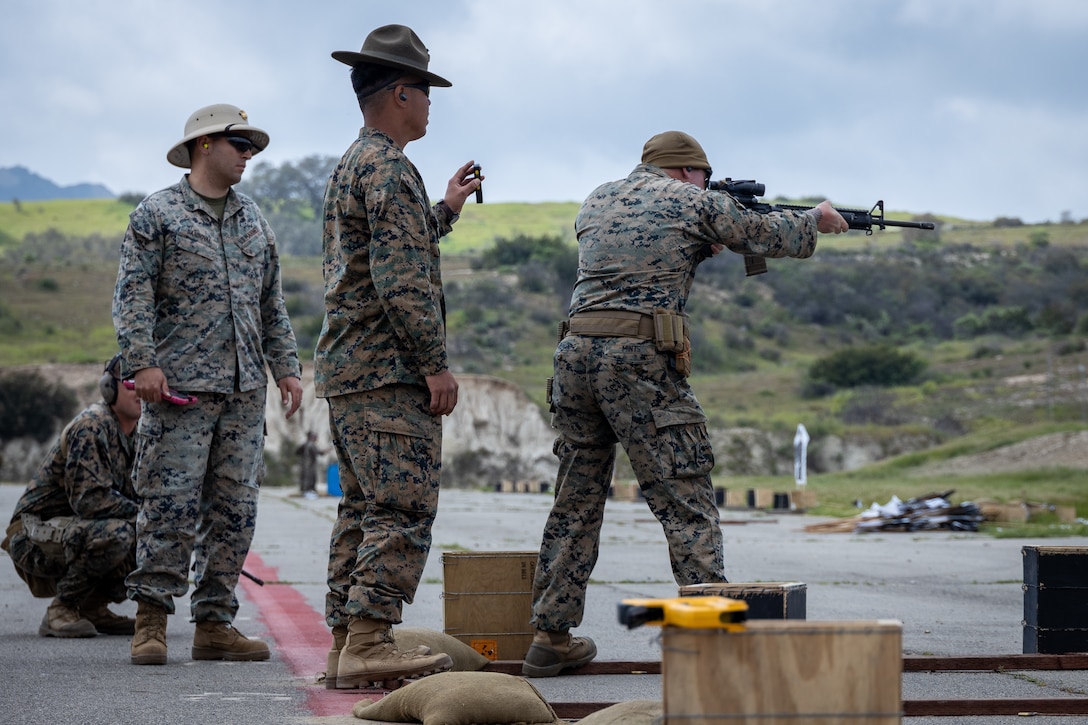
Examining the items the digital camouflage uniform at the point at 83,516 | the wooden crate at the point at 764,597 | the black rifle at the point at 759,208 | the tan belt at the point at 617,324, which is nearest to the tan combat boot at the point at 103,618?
the digital camouflage uniform at the point at 83,516

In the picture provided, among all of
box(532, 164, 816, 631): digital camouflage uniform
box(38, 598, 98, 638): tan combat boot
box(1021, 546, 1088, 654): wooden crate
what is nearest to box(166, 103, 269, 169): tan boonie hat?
box(532, 164, 816, 631): digital camouflage uniform

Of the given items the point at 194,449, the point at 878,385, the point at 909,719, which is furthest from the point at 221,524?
the point at 878,385

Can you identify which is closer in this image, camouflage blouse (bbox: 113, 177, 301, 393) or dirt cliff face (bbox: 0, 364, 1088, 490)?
camouflage blouse (bbox: 113, 177, 301, 393)

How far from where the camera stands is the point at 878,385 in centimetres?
6700

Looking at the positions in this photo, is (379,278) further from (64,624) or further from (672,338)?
(64,624)

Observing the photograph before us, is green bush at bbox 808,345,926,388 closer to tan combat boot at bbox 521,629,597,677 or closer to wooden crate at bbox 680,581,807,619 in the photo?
tan combat boot at bbox 521,629,597,677

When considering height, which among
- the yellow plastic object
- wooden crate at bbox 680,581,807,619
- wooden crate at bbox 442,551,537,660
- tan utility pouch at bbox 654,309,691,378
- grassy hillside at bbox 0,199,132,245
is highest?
grassy hillside at bbox 0,199,132,245

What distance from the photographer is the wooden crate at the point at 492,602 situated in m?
6.02

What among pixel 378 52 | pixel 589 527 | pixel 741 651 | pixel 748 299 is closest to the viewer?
pixel 741 651

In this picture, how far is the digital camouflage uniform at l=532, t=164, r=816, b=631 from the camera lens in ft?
18.1

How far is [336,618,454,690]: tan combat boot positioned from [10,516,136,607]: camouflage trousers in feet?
8.33

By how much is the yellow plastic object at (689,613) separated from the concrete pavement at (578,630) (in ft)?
1.39

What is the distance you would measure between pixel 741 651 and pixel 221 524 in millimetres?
4288

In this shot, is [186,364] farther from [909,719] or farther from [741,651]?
[741,651]
